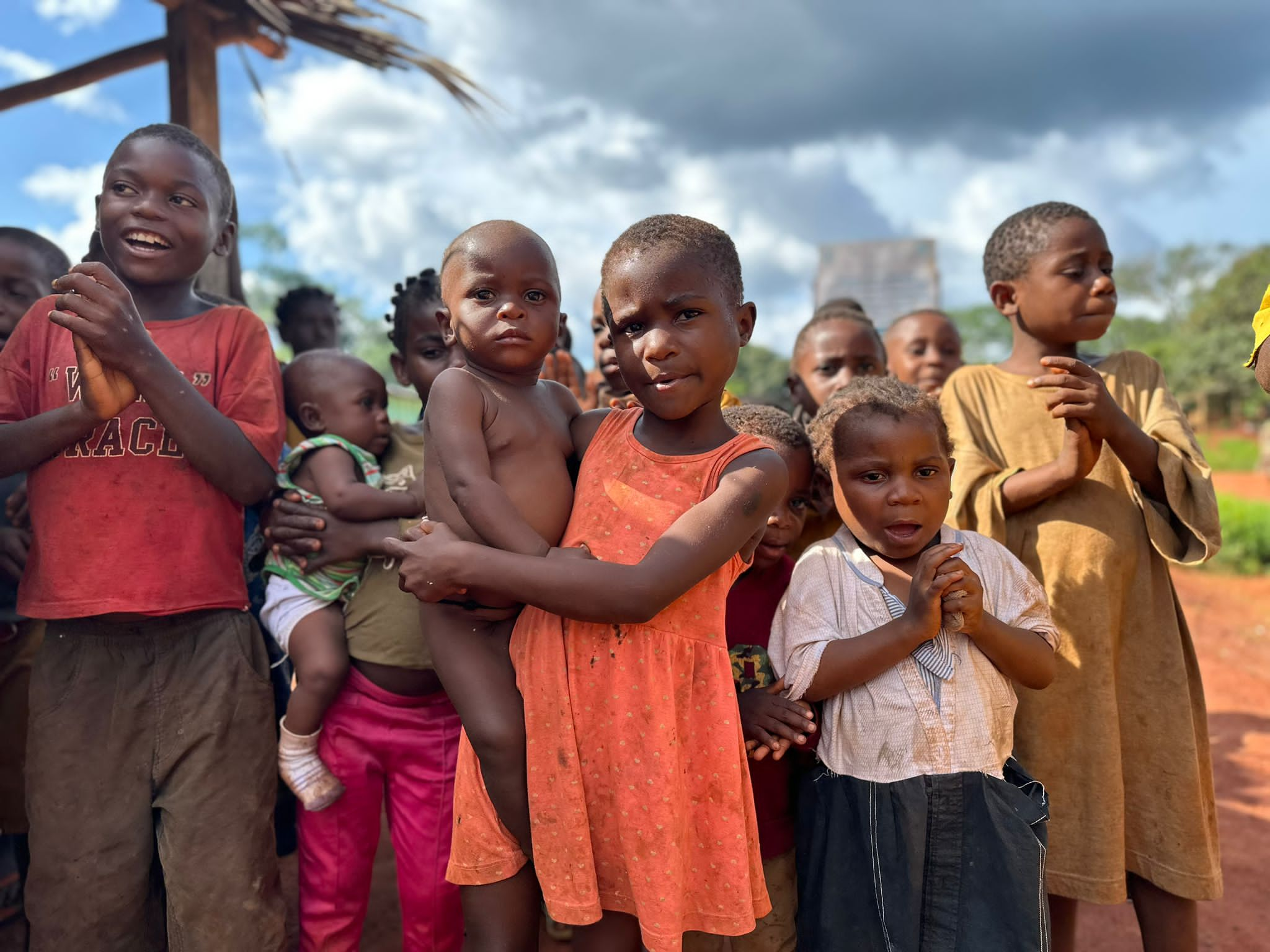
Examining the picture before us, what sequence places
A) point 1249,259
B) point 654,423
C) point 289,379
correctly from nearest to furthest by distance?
point 654,423
point 289,379
point 1249,259

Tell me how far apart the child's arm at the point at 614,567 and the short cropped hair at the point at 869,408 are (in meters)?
0.46

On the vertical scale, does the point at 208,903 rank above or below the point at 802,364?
below

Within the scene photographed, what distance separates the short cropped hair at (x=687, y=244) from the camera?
5.93ft

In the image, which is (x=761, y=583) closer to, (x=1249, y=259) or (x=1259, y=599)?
(x=1259, y=599)

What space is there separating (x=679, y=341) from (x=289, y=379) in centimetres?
159

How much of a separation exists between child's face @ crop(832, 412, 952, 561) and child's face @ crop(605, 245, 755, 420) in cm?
46

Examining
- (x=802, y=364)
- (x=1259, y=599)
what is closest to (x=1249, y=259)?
→ (x=1259, y=599)

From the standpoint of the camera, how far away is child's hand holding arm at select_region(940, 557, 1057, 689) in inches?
75.0

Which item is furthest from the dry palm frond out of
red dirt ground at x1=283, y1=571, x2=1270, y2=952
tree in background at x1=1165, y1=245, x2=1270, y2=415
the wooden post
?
tree in background at x1=1165, y1=245, x2=1270, y2=415

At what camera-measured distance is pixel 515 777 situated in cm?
177

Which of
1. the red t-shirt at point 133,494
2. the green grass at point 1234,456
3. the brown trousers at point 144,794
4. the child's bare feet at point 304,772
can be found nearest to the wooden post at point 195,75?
the red t-shirt at point 133,494

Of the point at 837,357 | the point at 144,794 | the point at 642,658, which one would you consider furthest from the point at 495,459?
the point at 837,357

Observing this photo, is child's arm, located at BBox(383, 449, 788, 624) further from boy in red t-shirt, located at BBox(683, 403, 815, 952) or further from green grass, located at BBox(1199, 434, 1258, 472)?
green grass, located at BBox(1199, 434, 1258, 472)

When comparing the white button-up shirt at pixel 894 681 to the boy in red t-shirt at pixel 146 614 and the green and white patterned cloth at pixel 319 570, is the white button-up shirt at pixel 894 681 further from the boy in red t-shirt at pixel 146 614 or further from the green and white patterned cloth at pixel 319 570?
the boy in red t-shirt at pixel 146 614
